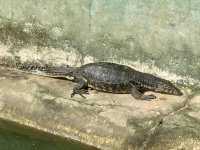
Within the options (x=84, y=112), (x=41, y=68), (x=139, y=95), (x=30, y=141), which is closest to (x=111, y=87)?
(x=139, y=95)

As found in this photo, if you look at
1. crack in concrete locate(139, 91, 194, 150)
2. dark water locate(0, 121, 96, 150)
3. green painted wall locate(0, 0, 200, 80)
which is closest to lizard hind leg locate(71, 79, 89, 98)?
green painted wall locate(0, 0, 200, 80)

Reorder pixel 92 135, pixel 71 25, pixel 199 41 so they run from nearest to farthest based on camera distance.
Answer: pixel 92 135, pixel 199 41, pixel 71 25

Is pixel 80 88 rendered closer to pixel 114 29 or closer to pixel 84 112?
pixel 84 112

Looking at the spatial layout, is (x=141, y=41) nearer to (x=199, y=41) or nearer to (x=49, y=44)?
(x=199, y=41)

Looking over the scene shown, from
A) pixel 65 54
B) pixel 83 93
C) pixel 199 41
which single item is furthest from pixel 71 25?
pixel 199 41

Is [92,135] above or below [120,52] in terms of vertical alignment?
below
